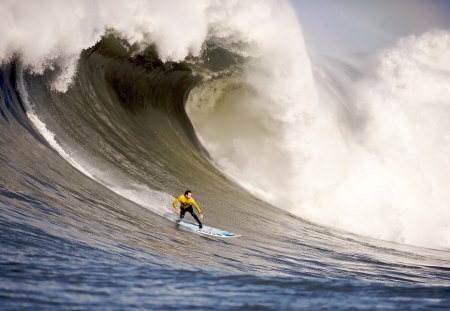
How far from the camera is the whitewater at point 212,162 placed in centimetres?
468

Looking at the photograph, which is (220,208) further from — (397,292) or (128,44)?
(397,292)

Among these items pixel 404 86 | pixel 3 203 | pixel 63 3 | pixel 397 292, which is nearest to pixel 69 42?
pixel 63 3

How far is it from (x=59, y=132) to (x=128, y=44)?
3.10m

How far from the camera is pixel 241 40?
46.1 feet

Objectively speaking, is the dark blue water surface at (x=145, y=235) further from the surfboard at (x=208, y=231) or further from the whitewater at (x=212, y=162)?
the surfboard at (x=208, y=231)

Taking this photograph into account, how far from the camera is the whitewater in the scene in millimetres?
4676

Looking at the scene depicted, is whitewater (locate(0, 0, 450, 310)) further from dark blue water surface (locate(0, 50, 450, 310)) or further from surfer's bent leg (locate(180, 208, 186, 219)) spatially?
surfer's bent leg (locate(180, 208, 186, 219))

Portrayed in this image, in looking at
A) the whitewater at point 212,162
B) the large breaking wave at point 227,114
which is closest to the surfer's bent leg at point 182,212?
the whitewater at point 212,162

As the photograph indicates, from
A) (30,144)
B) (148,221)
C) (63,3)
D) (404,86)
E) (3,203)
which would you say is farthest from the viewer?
(404,86)

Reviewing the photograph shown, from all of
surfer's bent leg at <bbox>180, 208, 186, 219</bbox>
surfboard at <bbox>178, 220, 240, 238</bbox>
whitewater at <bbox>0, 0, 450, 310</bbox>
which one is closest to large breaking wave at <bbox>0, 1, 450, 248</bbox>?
whitewater at <bbox>0, 0, 450, 310</bbox>

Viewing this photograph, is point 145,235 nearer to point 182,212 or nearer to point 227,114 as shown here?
point 182,212

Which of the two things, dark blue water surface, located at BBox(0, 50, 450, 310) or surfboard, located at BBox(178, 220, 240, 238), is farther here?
surfboard, located at BBox(178, 220, 240, 238)

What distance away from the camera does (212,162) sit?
13562mm

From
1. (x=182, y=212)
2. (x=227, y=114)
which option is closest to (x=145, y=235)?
(x=182, y=212)
